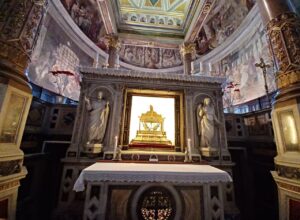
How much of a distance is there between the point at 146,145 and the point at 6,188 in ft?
9.68

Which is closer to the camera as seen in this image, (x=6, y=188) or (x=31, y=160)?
(x=6, y=188)

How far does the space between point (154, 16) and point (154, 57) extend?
3099 millimetres

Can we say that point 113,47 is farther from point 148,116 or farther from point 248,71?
point 248,71

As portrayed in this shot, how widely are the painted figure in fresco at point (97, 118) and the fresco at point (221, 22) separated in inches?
305

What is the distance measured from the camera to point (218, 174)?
255cm

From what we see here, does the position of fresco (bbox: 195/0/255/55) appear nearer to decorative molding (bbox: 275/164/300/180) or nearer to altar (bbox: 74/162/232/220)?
decorative molding (bbox: 275/164/300/180)

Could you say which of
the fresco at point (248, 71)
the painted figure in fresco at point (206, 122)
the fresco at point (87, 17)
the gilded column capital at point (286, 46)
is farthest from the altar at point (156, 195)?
the fresco at point (87, 17)

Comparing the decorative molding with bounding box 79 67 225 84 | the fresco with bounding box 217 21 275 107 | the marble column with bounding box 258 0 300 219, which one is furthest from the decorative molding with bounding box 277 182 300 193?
the fresco with bounding box 217 21 275 107

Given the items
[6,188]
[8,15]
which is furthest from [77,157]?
[8,15]

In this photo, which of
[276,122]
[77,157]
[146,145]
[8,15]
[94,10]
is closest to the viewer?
[8,15]

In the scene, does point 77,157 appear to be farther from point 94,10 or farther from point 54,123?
point 94,10

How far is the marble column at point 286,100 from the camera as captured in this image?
7.78 feet

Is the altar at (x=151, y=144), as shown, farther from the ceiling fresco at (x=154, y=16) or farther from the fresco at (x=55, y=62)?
the ceiling fresco at (x=154, y=16)

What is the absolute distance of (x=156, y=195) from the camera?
2.89 metres
